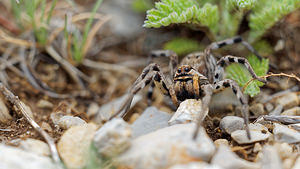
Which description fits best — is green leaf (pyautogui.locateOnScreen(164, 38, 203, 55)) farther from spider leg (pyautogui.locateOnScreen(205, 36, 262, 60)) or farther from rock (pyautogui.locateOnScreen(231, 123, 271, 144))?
rock (pyautogui.locateOnScreen(231, 123, 271, 144))

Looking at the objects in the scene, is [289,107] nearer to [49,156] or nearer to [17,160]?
[49,156]

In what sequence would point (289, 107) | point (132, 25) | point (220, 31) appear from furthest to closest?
point (132, 25) → point (220, 31) → point (289, 107)

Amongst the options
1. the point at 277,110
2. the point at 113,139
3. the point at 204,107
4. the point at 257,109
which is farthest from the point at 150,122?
the point at 277,110

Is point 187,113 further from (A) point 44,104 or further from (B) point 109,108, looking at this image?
(A) point 44,104

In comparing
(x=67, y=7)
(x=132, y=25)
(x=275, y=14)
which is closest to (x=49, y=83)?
(x=67, y=7)

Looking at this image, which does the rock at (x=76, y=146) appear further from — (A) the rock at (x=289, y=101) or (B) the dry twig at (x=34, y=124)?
(A) the rock at (x=289, y=101)

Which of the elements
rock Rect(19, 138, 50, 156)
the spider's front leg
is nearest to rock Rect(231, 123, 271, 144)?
the spider's front leg
